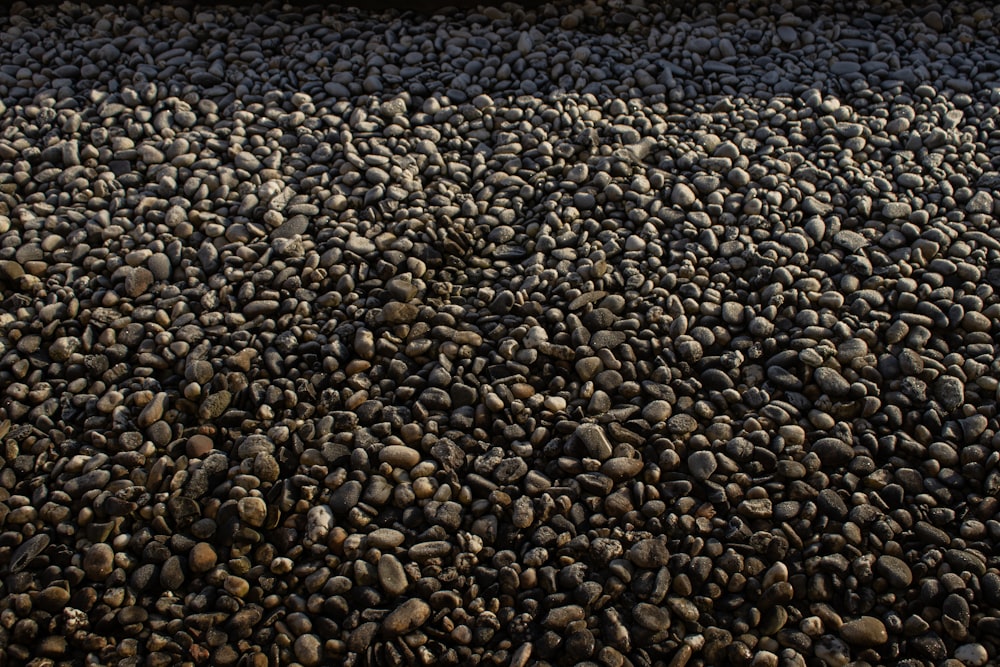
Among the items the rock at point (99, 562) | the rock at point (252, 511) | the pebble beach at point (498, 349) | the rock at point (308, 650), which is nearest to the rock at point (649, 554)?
the pebble beach at point (498, 349)

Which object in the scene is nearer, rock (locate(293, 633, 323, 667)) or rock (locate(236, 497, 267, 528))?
rock (locate(293, 633, 323, 667))

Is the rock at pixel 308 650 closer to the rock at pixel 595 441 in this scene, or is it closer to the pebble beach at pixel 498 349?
the pebble beach at pixel 498 349

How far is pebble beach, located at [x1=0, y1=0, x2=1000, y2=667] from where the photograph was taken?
2195 mm

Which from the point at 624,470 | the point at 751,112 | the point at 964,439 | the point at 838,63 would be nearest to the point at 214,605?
the point at 624,470

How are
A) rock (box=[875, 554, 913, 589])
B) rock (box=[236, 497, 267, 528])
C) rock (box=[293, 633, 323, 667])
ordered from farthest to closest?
rock (box=[236, 497, 267, 528]) → rock (box=[875, 554, 913, 589]) → rock (box=[293, 633, 323, 667])

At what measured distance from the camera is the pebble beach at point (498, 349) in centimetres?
220

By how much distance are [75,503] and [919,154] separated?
3.28 meters

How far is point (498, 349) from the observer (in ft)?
8.98

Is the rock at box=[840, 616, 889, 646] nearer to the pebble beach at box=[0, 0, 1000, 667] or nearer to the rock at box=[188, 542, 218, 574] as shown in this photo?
the pebble beach at box=[0, 0, 1000, 667]

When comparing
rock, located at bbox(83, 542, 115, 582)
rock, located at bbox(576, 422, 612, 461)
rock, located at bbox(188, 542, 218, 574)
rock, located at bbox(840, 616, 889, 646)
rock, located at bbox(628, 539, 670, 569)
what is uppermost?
rock, located at bbox(576, 422, 612, 461)

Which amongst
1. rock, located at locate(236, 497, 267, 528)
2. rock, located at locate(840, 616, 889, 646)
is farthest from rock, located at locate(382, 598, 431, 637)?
rock, located at locate(840, 616, 889, 646)

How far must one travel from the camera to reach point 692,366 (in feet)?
8.81

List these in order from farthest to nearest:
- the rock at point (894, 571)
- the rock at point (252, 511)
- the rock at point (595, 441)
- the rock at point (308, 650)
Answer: the rock at point (595, 441)
the rock at point (252, 511)
the rock at point (894, 571)
the rock at point (308, 650)

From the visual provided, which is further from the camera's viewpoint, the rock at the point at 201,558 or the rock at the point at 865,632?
the rock at the point at 201,558
